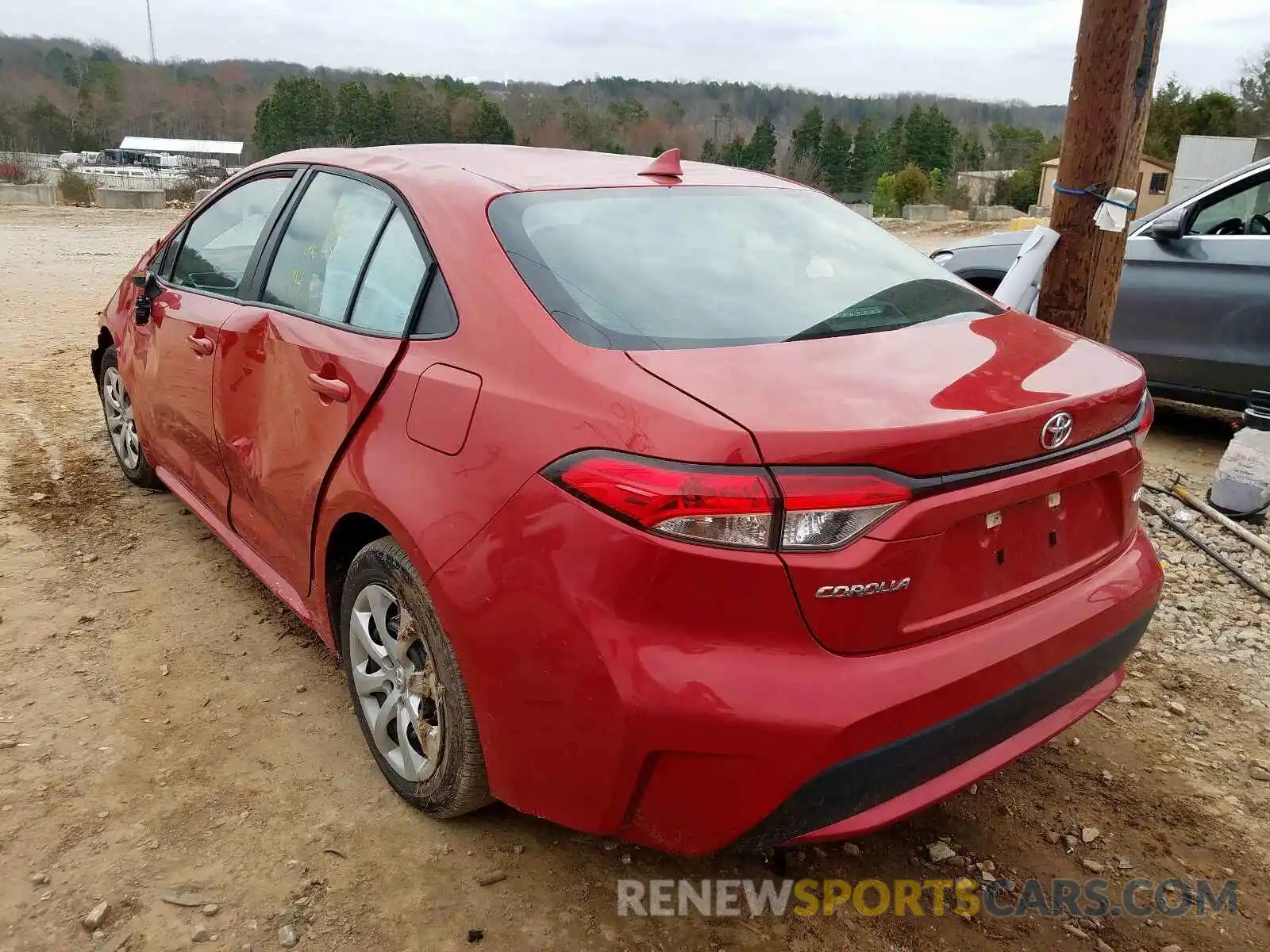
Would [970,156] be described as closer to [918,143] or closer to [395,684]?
[918,143]

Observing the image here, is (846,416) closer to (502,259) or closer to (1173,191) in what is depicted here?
(502,259)

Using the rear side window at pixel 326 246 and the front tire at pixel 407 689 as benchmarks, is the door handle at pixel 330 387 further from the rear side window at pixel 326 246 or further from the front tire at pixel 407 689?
the front tire at pixel 407 689

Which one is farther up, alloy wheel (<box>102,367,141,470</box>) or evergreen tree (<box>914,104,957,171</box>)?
evergreen tree (<box>914,104,957,171</box>)

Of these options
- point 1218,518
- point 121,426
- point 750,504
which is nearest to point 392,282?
point 750,504

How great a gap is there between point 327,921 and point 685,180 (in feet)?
6.97

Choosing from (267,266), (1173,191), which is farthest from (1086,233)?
(1173,191)

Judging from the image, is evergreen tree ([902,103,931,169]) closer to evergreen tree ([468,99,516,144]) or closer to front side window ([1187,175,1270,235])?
evergreen tree ([468,99,516,144])

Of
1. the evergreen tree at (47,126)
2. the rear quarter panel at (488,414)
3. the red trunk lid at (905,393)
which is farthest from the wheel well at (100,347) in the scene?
the evergreen tree at (47,126)

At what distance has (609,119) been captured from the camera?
2245 inches

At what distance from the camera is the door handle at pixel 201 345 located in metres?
3.23

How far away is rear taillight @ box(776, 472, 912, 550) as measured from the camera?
1.68 m

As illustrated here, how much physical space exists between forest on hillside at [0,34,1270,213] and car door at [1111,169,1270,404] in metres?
23.1

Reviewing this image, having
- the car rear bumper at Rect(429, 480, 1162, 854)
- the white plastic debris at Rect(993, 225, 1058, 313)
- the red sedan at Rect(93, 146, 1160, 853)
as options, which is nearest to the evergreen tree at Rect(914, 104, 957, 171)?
the white plastic debris at Rect(993, 225, 1058, 313)

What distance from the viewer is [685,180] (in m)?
2.78
